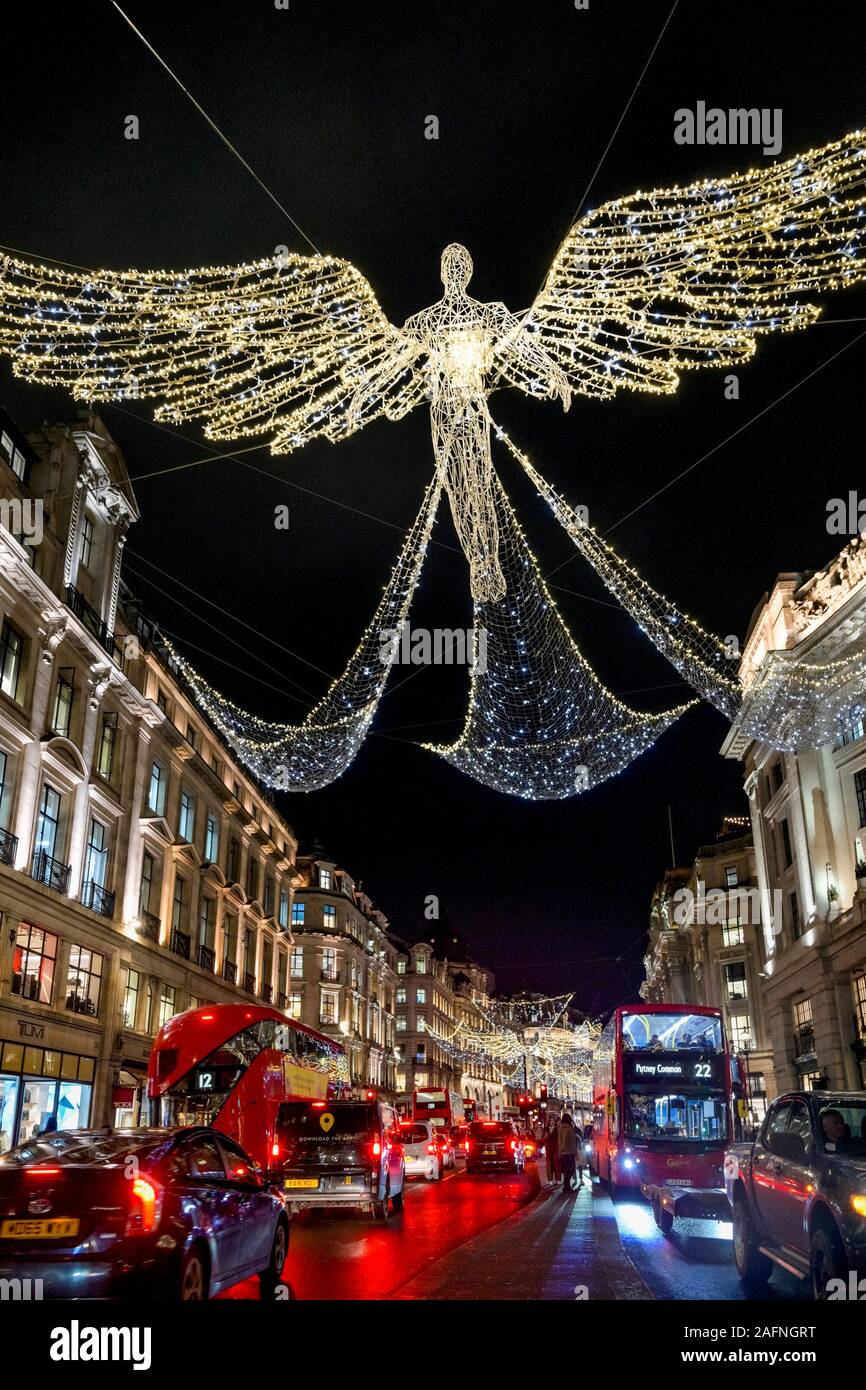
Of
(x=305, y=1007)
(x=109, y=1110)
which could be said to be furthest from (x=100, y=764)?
(x=305, y=1007)

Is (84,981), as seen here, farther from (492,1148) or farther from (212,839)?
(212,839)

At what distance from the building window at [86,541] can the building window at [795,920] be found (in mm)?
26793

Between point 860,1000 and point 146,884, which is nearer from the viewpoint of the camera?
point 860,1000

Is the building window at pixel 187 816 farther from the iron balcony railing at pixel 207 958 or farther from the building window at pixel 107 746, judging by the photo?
the building window at pixel 107 746

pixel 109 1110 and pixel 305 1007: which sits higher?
pixel 305 1007

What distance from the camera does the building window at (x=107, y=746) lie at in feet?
101

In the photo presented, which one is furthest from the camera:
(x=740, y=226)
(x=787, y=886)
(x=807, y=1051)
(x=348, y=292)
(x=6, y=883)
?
(x=787, y=886)

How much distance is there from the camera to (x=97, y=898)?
29.6 m

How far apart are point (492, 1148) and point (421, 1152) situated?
2651mm

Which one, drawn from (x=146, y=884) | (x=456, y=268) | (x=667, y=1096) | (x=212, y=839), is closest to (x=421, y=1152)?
(x=667, y=1096)
